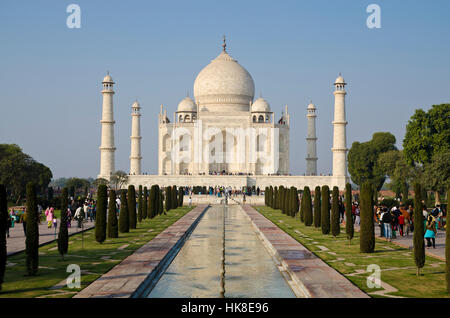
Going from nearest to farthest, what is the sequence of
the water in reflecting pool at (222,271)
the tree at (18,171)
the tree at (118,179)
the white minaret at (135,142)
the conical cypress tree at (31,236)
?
the water in reflecting pool at (222,271) < the conical cypress tree at (31,236) < the tree at (18,171) < the tree at (118,179) < the white minaret at (135,142)

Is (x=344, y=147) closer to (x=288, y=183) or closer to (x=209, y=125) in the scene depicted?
(x=288, y=183)

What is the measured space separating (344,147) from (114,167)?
63.1 feet

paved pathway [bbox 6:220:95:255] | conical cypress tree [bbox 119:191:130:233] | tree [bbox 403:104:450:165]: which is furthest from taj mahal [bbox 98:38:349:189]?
conical cypress tree [bbox 119:191:130:233]

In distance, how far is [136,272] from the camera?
9938mm

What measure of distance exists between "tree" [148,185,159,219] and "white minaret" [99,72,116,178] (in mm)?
21186

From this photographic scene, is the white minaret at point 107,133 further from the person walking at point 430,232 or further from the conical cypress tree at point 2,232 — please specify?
the conical cypress tree at point 2,232

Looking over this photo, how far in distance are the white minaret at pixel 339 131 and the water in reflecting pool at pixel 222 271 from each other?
28105 millimetres

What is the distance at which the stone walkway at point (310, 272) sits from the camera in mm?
8266

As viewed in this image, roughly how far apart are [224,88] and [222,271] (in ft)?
141

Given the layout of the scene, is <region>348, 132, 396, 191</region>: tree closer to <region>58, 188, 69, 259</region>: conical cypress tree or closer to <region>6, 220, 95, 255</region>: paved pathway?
<region>6, 220, 95, 255</region>: paved pathway

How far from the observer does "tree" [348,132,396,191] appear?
4971 centimetres

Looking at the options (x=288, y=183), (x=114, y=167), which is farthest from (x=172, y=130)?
(x=288, y=183)

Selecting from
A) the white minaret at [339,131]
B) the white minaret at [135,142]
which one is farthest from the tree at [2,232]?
the white minaret at [135,142]

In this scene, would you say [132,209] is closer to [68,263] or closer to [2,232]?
[68,263]
